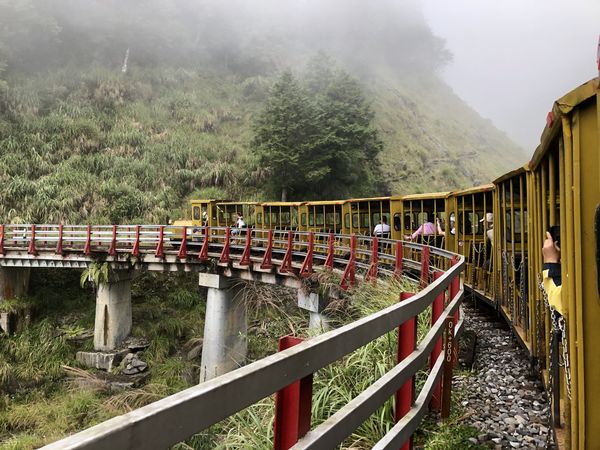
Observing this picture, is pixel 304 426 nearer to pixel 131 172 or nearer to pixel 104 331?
pixel 104 331

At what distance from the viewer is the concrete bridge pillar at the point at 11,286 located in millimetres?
20766

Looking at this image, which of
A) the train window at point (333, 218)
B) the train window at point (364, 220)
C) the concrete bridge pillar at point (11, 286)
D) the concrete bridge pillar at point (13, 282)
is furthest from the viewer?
the concrete bridge pillar at point (13, 282)

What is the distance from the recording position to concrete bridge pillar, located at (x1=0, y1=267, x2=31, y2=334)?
818 inches

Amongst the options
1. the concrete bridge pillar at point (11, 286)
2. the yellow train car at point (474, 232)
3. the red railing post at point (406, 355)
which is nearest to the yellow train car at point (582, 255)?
the red railing post at point (406, 355)

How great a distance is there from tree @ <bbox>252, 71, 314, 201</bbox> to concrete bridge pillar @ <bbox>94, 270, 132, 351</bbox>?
14.8m

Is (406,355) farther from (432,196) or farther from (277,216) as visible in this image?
(277,216)

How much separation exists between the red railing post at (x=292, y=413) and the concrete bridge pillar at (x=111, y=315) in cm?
1963

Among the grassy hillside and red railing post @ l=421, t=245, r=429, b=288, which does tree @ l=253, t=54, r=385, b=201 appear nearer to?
the grassy hillside

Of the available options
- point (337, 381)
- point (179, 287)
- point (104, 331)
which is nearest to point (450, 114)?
point (179, 287)

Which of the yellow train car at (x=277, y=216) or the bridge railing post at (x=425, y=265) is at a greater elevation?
the yellow train car at (x=277, y=216)

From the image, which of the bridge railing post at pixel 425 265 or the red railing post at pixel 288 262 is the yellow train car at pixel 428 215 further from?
the bridge railing post at pixel 425 265

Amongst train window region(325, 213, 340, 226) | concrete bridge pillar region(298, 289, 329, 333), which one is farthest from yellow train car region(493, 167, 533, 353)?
train window region(325, 213, 340, 226)

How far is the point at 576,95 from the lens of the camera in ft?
8.17

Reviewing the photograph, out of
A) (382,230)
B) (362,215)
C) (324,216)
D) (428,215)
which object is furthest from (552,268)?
(324,216)
